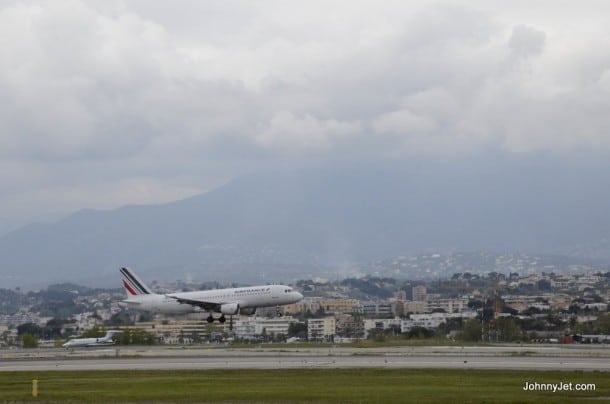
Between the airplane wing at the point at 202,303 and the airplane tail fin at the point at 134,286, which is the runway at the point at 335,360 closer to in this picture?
the airplane wing at the point at 202,303

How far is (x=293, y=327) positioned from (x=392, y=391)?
12398cm

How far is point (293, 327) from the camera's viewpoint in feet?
564

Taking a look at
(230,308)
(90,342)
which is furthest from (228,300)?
(90,342)

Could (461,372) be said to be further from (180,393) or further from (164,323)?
(164,323)

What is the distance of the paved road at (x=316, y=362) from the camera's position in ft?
209

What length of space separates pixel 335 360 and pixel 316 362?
1.78 metres

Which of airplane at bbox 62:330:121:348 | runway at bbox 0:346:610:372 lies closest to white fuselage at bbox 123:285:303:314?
airplane at bbox 62:330:121:348

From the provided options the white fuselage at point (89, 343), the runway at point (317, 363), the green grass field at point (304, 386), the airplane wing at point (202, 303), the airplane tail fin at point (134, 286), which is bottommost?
the green grass field at point (304, 386)

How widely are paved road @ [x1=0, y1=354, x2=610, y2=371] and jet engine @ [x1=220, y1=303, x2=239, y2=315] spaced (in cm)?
3300

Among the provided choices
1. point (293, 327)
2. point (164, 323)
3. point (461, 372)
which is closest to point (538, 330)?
point (293, 327)

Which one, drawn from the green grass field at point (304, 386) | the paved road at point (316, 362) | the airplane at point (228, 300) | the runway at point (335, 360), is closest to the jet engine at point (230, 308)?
the airplane at point (228, 300)

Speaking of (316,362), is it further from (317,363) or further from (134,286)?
(134,286)

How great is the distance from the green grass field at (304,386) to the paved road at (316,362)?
406 cm

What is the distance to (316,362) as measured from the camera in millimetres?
69062
